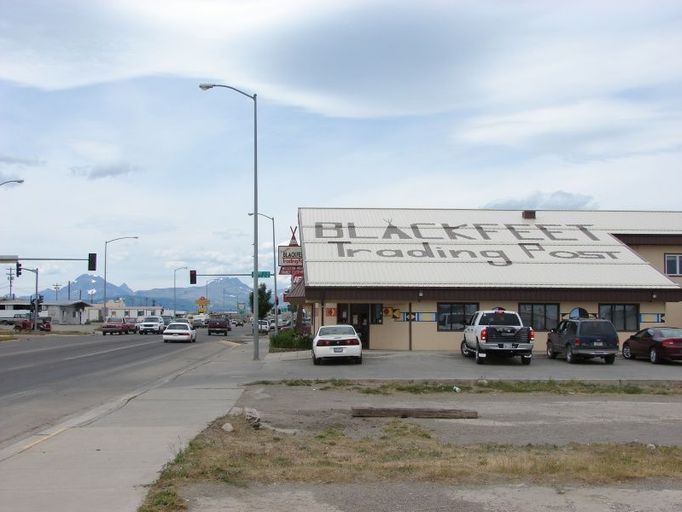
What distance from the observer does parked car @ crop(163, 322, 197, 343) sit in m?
46.4

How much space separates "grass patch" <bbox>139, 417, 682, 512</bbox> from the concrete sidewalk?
34 centimetres

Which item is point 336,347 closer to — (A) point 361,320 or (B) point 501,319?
(B) point 501,319

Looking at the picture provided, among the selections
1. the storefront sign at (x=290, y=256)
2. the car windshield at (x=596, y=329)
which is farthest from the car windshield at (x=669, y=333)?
the storefront sign at (x=290, y=256)

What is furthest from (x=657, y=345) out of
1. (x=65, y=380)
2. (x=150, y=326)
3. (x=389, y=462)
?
(x=150, y=326)

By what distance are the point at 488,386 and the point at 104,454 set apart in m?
11.4

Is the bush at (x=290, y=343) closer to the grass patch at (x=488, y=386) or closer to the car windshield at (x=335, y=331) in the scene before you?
the car windshield at (x=335, y=331)

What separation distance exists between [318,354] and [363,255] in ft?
38.2

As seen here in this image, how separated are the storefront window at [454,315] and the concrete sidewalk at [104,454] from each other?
20201 millimetres

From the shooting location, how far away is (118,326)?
65.2 meters

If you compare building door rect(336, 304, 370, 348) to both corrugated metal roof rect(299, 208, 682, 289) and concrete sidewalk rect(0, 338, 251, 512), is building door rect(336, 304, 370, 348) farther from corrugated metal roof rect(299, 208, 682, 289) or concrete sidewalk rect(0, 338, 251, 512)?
concrete sidewalk rect(0, 338, 251, 512)

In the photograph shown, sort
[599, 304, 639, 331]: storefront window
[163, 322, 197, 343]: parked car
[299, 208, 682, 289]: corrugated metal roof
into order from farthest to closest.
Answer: [163, 322, 197, 343]: parked car, [599, 304, 639, 331]: storefront window, [299, 208, 682, 289]: corrugated metal roof

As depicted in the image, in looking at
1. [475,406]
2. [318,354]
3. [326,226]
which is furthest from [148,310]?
→ [475,406]

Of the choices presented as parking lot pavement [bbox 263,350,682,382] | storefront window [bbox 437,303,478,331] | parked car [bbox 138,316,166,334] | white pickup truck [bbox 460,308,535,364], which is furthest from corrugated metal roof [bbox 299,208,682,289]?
parked car [bbox 138,316,166,334]

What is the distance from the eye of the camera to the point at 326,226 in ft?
135
